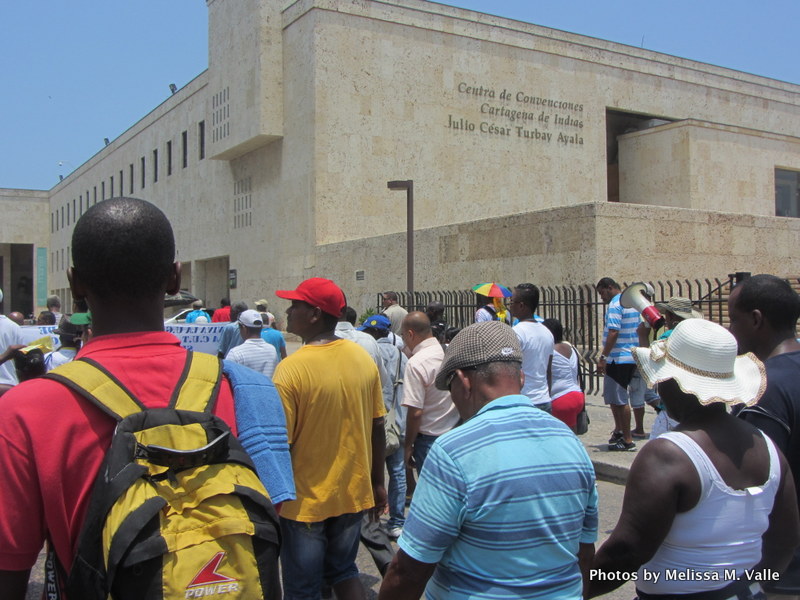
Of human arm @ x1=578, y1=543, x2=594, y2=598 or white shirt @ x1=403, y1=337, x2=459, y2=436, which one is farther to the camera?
white shirt @ x1=403, y1=337, x2=459, y2=436

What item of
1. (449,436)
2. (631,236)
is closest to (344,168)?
(631,236)

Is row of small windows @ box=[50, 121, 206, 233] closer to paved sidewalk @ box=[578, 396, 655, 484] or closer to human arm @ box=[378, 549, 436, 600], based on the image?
paved sidewalk @ box=[578, 396, 655, 484]

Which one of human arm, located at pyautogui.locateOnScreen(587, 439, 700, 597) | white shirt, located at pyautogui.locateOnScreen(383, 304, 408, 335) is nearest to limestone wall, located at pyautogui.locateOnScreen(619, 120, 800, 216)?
white shirt, located at pyautogui.locateOnScreen(383, 304, 408, 335)

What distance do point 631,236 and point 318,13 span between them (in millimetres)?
13551

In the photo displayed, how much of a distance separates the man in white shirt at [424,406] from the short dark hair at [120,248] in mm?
3493

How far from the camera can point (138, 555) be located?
4.62 ft

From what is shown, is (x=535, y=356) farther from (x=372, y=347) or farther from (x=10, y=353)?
(x=10, y=353)

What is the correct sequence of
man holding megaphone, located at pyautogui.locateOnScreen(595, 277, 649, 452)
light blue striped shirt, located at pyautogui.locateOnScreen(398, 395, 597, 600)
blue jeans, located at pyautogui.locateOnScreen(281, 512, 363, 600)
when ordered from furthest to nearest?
man holding megaphone, located at pyautogui.locateOnScreen(595, 277, 649, 452) → blue jeans, located at pyautogui.locateOnScreen(281, 512, 363, 600) → light blue striped shirt, located at pyautogui.locateOnScreen(398, 395, 597, 600)

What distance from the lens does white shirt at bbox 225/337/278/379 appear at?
6.17 meters

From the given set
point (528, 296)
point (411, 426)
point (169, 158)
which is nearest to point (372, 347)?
point (411, 426)

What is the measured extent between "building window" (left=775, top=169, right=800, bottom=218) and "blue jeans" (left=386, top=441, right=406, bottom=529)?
28.6 metres

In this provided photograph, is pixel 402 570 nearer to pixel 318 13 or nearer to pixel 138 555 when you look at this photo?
pixel 138 555

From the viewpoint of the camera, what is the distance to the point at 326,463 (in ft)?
11.7

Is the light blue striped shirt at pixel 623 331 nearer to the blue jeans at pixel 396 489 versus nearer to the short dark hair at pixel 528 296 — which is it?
the short dark hair at pixel 528 296
